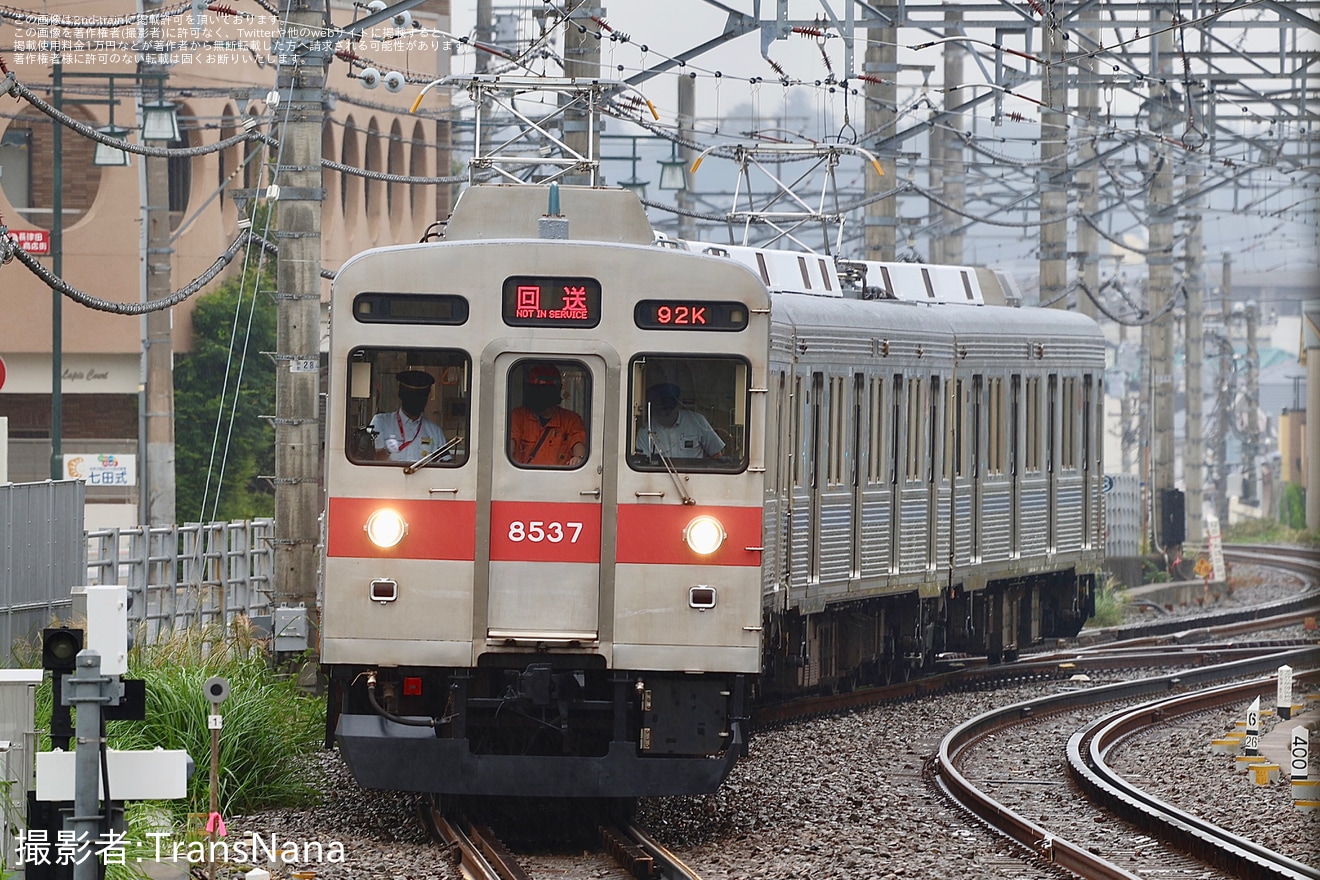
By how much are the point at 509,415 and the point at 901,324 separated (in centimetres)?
630

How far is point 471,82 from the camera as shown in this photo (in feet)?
53.5

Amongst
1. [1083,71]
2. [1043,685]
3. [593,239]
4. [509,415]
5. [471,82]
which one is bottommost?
[1043,685]

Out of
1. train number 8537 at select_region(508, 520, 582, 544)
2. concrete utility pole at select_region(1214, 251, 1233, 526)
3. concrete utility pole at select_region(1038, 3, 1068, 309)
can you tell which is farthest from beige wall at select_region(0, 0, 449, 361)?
concrete utility pole at select_region(1214, 251, 1233, 526)

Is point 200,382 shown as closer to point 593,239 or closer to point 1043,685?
point 1043,685

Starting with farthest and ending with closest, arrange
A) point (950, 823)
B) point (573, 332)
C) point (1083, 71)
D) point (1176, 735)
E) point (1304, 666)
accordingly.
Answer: point (1083, 71) < point (1304, 666) < point (1176, 735) < point (950, 823) < point (573, 332)

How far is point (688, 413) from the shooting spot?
10805mm

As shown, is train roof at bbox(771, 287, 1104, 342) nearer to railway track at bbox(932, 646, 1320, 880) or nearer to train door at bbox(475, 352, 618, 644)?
train door at bbox(475, 352, 618, 644)

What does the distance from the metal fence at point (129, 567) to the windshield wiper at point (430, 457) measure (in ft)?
9.95

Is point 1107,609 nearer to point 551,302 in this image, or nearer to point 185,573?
point 185,573

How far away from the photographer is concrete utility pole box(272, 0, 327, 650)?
596 inches

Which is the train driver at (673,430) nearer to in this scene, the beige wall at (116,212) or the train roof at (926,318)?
the train roof at (926,318)

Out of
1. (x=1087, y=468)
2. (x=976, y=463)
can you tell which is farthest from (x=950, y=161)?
(x=976, y=463)

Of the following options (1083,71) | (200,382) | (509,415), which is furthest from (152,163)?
(509,415)

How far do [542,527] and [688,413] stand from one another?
87cm
